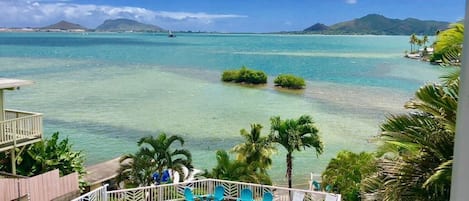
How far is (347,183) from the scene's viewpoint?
15.5m

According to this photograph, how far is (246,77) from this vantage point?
7419cm

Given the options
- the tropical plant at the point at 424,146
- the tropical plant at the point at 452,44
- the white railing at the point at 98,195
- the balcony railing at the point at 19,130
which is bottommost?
the white railing at the point at 98,195

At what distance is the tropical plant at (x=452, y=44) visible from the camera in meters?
4.70

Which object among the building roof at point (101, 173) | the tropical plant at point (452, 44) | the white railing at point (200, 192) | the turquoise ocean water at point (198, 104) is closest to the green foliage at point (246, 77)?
the turquoise ocean water at point (198, 104)

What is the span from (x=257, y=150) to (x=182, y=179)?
3.43 meters

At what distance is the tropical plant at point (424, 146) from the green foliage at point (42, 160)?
1437cm

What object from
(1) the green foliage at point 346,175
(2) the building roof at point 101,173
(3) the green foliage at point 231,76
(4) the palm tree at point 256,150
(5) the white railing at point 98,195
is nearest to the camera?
(5) the white railing at point 98,195

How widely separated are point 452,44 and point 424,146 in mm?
1104

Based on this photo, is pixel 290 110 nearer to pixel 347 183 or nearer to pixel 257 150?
pixel 257 150

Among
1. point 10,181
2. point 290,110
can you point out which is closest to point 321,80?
point 290,110

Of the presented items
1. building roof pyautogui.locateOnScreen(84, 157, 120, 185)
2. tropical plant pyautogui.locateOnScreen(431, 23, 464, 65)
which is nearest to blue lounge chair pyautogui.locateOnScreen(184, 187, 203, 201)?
building roof pyautogui.locateOnScreen(84, 157, 120, 185)

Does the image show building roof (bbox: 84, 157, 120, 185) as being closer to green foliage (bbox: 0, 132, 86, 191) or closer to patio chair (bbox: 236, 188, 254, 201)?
green foliage (bbox: 0, 132, 86, 191)

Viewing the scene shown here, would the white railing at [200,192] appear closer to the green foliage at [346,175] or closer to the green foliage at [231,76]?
the green foliage at [346,175]

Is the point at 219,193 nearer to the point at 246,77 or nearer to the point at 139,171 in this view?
the point at 139,171
